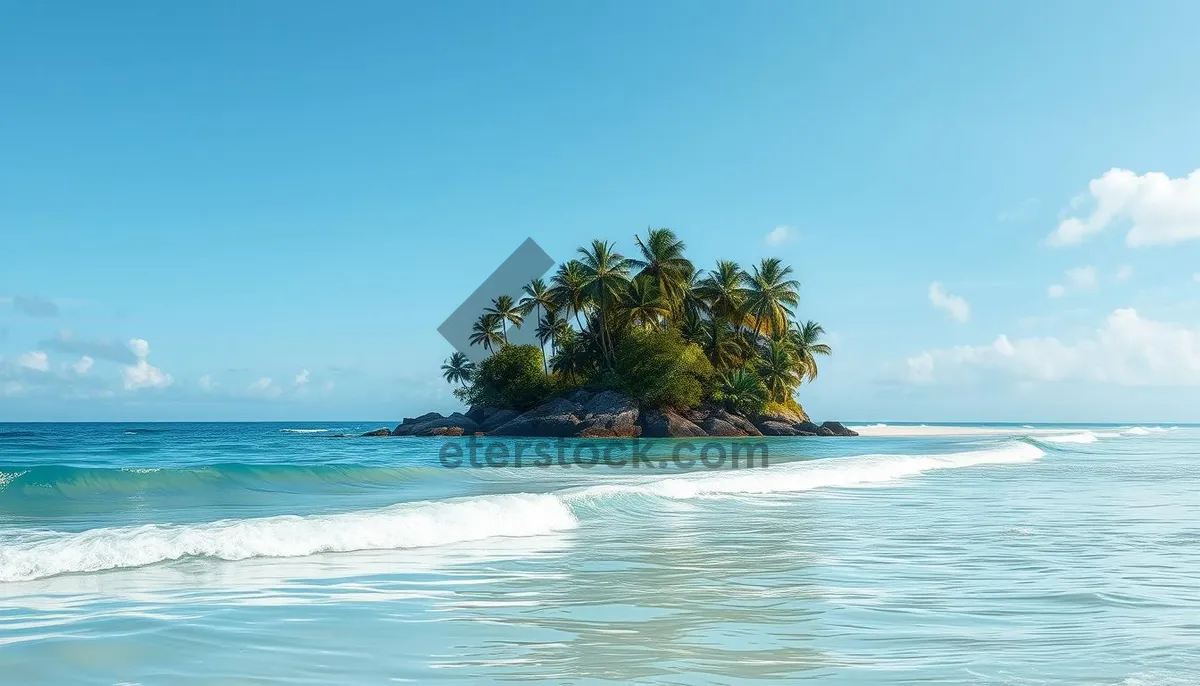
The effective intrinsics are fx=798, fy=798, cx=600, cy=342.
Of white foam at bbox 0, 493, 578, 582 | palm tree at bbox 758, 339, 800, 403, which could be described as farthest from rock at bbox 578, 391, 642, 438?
white foam at bbox 0, 493, 578, 582

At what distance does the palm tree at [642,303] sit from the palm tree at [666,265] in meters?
0.88

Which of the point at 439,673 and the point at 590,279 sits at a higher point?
the point at 590,279

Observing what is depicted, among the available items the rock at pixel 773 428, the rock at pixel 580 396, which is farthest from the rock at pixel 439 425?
the rock at pixel 773 428

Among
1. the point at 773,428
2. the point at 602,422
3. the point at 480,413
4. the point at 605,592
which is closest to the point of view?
the point at 605,592

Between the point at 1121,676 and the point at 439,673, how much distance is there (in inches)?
128

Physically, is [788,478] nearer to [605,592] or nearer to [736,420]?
[605,592]

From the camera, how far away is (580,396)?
48.7 metres

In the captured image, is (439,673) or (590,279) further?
(590,279)

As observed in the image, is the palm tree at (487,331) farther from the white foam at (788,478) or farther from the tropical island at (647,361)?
the white foam at (788,478)

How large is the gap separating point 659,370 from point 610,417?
4177 millimetres

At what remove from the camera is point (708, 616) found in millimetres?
5078

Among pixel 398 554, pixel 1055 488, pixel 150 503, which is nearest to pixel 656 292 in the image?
pixel 1055 488

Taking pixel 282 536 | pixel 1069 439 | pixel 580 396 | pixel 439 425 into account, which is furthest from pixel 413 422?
pixel 282 536

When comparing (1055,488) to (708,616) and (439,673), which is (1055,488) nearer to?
(708,616)
